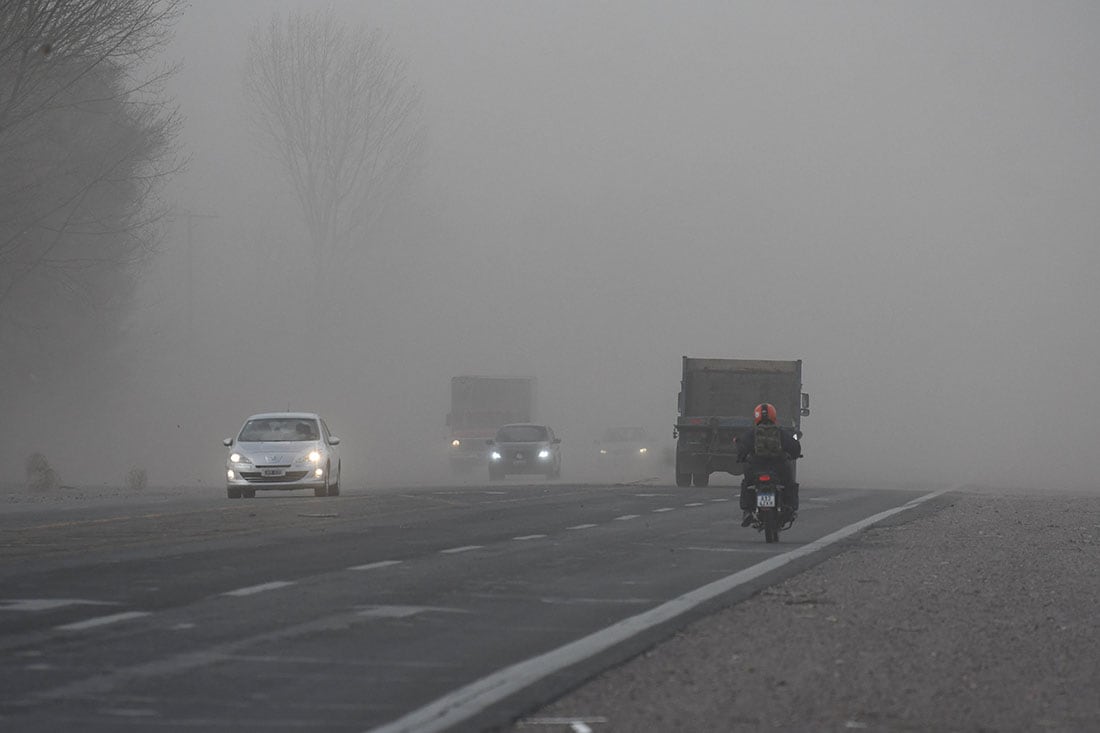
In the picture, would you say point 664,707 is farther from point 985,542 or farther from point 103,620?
point 985,542

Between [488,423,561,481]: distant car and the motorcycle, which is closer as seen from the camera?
the motorcycle

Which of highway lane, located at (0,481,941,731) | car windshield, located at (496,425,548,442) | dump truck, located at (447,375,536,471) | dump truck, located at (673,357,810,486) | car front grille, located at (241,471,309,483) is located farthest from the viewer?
dump truck, located at (447,375,536,471)

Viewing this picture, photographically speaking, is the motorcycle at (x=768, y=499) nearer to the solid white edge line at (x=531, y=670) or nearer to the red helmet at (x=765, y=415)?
the red helmet at (x=765, y=415)

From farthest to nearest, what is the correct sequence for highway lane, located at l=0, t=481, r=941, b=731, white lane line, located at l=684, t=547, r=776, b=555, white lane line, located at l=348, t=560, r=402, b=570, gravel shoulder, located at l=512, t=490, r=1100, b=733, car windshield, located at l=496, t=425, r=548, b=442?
car windshield, located at l=496, t=425, r=548, b=442
white lane line, located at l=684, t=547, r=776, b=555
white lane line, located at l=348, t=560, r=402, b=570
highway lane, located at l=0, t=481, r=941, b=731
gravel shoulder, located at l=512, t=490, r=1100, b=733

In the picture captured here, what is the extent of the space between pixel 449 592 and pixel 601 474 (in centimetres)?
4846

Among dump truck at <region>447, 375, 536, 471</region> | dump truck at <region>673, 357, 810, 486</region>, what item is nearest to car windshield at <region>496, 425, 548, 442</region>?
dump truck at <region>447, 375, 536, 471</region>

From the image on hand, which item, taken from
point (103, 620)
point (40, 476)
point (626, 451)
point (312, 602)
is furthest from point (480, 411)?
point (103, 620)

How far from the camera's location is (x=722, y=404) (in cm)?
4181

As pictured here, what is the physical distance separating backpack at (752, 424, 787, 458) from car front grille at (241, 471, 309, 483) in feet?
46.0

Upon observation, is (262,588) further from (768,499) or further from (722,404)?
(722,404)

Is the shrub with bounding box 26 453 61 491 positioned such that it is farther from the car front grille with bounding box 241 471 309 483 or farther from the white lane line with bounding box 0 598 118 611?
the white lane line with bounding box 0 598 118 611

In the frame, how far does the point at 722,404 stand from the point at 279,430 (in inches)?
446

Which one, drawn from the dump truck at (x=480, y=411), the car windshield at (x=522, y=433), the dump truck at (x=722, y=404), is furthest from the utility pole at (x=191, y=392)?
the dump truck at (x=722, y=404)

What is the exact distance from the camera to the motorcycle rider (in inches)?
825
